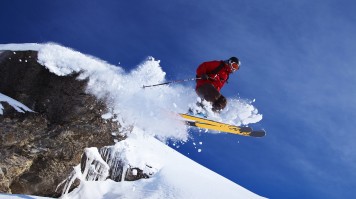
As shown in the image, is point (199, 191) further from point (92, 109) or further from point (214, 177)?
point (92, 109)

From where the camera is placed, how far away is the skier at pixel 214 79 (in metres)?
9.62

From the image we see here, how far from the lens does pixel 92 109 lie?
36.2ft

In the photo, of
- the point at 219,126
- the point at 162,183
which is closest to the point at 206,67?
the point at 219,126

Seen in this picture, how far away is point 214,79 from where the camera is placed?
9.84 metres

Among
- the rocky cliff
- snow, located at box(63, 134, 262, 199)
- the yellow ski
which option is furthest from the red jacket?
snow, located at box(63, 134, 262, 199)

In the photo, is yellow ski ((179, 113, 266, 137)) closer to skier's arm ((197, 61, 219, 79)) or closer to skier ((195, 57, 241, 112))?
skier ((195, 57, 241, 112))

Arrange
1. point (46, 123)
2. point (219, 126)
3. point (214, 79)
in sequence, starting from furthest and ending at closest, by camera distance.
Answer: point (219, 126) → point (46, 123) → point (214, 79)

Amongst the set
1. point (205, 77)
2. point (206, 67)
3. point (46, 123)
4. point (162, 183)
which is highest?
point (206, 67)

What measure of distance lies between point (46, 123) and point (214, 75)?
500 centimetres

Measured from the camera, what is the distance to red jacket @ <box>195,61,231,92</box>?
984 centimetres

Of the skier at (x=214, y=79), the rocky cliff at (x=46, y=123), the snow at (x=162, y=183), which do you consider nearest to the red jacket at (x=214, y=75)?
the skier at (x=214, y=79)

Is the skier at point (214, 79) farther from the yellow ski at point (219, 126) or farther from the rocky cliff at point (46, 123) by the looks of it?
the rocky cliff at point (46, 123)

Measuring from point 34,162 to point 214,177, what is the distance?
7.92 metres

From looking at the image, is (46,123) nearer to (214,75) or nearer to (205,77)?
(205,77)
